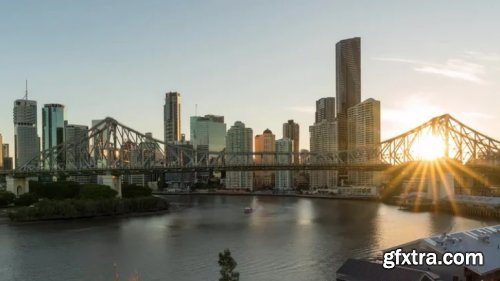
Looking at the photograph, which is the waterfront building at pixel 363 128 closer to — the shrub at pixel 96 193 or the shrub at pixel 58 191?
the shrub at pixel 58 191

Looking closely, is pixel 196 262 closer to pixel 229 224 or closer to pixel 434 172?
pixel 229 224

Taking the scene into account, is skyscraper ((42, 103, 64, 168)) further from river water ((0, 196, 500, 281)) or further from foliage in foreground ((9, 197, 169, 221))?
river water ((0, 196, 500, 281))

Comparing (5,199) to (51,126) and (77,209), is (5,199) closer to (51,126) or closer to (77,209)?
(77,209)

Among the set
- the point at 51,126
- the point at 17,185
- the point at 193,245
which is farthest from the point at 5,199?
the point at 51,126

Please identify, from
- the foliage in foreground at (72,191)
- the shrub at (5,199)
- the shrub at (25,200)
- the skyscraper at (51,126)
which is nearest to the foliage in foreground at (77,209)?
the foliage in foreground at (72,191)

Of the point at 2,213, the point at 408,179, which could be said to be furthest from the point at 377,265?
the point at 408,179

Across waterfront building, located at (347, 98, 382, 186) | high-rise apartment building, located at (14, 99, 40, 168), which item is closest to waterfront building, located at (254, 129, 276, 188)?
waterfront building, located at (347, 98, 382, 186)

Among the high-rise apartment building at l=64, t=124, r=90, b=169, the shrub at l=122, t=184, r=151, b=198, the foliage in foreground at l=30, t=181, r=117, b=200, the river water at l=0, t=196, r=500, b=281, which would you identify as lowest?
the river water at l=0, t=196, r=500, b=281
